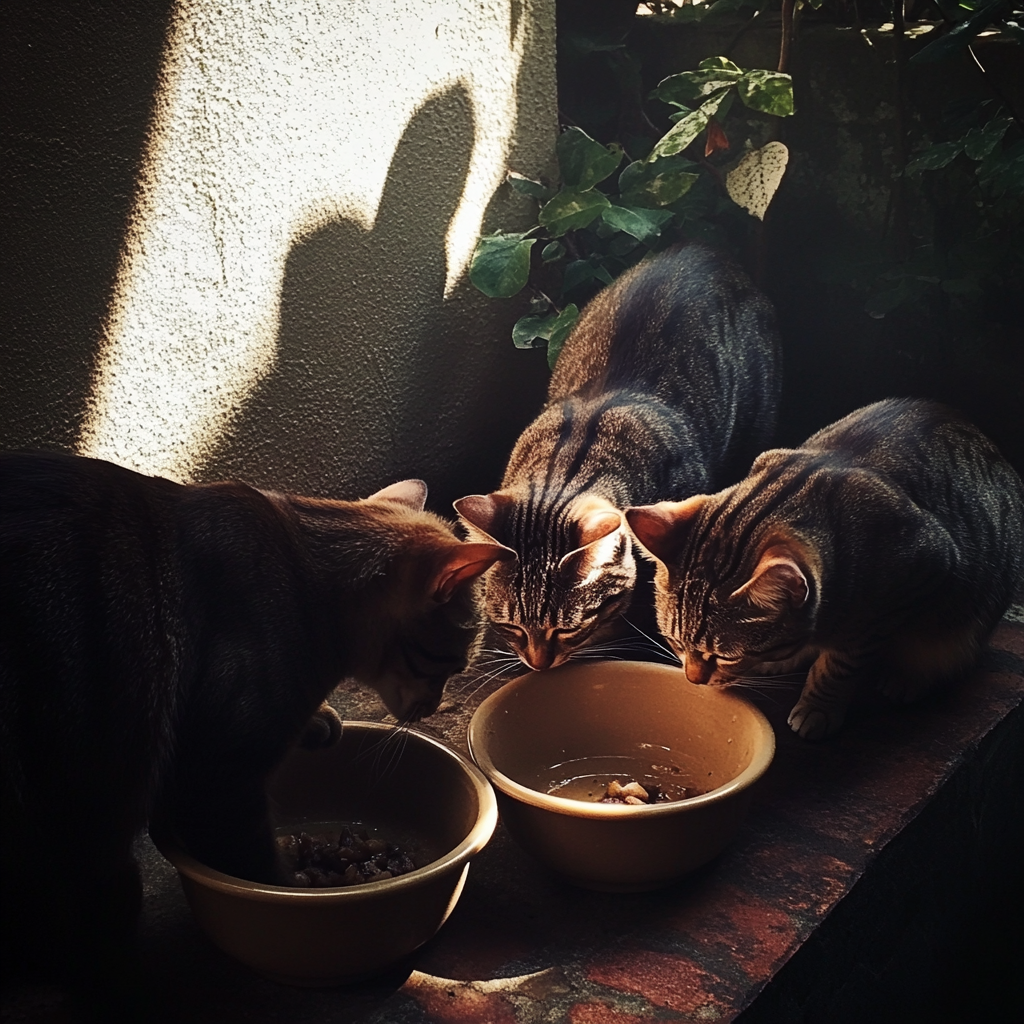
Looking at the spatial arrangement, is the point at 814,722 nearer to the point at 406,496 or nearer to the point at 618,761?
the point at 618,761

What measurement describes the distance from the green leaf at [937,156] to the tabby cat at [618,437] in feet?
1.99

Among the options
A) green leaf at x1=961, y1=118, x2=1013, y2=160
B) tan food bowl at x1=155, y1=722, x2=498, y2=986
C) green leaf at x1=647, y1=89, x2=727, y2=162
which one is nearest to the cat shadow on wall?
green leaf at x1=647, y1=89, x2=727, y2=162

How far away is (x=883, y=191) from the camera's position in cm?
354

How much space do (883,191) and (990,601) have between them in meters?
1.57

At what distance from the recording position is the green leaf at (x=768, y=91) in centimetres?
325

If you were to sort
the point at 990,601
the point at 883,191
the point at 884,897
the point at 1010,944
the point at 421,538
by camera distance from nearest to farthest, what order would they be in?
the point at 421,538, the point at 884,897, the point at 990,601, the point at 1010,944, the point at 883,191

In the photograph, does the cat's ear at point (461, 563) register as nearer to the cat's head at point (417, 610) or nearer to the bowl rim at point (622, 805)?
the cat's head at point (417, 610)

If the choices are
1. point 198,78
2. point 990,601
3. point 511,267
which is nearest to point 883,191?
point 511,267

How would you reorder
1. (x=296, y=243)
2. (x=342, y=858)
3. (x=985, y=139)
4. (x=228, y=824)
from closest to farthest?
(x=228, y=824) < (x=342, y=858) < (x=296, y=243) < (x=985, y=139)

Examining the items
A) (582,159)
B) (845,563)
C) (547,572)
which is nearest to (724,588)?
(845,563)

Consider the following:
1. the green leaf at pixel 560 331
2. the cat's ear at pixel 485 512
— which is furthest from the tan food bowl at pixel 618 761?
the green leaf at pixel 560 331

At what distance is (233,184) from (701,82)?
5.27 ft

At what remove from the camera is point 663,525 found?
2369 mm

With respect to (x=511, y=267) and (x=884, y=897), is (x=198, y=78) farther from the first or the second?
(x=884, y=897)
